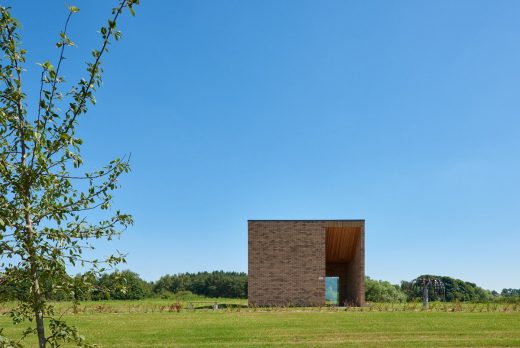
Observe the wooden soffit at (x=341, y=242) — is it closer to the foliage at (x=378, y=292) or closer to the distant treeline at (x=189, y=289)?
the distant treeline at (x=189, y=289)

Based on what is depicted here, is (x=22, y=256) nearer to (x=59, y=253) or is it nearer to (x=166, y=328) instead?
(x=59, y=253)

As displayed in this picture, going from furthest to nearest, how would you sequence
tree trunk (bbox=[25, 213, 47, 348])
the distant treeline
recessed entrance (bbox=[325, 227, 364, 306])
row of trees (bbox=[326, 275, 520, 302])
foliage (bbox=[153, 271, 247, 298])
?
foliage (bbox=[153, 271, 247, 298]) → row of trees (bbox=[326, 275, 520, 302]) → recessed entrance (bbox=[325, 227, 364, 306]) → the distant treeline → tree trunk (bbox=[25, 213, 47, 348])

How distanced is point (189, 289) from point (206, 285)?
298 cm

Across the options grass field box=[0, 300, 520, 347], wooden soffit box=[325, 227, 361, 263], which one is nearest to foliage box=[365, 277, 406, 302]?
wooden soffit box=[325, 227, 361, 263]

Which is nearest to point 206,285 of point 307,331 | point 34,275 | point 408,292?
point 408,292

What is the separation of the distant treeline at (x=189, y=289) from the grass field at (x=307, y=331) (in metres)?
2.16

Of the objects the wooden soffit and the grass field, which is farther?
the wooden soffit

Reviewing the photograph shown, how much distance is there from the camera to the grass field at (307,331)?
11.9m

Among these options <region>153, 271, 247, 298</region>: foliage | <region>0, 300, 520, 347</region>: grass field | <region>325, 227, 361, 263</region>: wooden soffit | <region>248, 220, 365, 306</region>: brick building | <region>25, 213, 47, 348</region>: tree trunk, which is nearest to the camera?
<region>25, 213, 47, 348</region>: tree trunk

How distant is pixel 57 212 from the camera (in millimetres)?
3666

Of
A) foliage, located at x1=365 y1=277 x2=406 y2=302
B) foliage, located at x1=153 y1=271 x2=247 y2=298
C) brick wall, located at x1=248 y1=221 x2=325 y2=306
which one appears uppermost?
brick wall, located at x1=248 y1=221 x2=325 y2=306

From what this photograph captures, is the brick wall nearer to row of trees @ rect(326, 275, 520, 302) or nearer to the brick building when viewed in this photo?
the brick building

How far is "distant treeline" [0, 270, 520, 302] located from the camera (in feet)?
12.2

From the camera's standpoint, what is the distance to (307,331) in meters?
13.7
